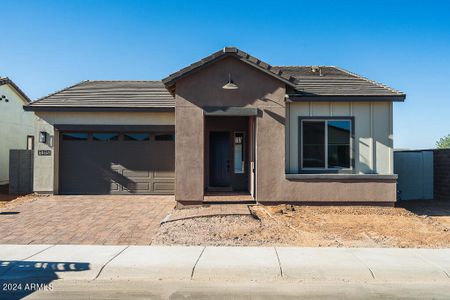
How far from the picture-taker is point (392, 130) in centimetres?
1253

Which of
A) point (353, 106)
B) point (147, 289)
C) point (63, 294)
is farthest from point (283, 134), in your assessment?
point (63, 294)

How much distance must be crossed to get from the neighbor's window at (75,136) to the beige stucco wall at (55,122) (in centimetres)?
38

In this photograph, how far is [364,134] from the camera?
1259 cm

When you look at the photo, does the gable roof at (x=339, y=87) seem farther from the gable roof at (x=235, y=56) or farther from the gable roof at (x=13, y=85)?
the gable roof at (x=13, y=85)

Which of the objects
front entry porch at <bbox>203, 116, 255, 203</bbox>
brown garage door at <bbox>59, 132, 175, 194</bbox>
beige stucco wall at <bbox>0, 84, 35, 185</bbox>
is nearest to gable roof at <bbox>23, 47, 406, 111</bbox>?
brown garage door at <bbox>59, 132, 175, 194</bbox>

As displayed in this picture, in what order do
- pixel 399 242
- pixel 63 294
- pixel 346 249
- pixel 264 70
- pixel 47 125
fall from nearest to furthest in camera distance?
pixel 63 294 < pixel 346 249 < pixel 399 242 < pixel 264 70 < pixel 47 125

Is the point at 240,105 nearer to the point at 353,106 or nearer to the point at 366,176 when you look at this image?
the point at 353,106

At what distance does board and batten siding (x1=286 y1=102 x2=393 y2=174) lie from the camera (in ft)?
41.2

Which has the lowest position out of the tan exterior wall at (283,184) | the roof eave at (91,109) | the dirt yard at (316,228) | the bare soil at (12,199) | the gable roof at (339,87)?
the dirt yard at (316,228)

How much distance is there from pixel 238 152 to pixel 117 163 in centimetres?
510

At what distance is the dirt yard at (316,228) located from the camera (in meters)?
8.58

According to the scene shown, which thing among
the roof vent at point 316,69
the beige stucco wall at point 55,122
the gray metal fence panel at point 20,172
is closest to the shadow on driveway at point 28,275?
the beige stucco wall at point 55,122

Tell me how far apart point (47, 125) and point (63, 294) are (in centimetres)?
1126

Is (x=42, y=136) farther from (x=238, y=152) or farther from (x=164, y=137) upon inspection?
(x=238, y=152)
